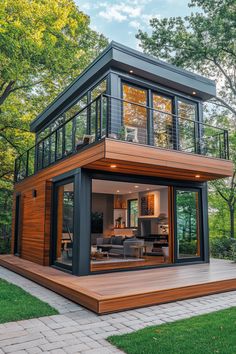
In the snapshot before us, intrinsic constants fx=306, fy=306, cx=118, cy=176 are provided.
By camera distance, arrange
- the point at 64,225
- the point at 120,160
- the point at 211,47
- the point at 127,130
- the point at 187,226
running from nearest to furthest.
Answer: the point at 120,160 < the point at 127,130 < the point at 64,225 < the point at 187,226 < the point at 211,47

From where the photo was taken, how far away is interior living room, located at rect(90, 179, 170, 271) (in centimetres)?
1050

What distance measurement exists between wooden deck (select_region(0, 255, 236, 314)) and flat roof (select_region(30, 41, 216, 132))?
5.09 meters

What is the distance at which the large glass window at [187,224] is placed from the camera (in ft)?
29.0

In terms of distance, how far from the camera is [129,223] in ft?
48.3

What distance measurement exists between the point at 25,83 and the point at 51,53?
330cm

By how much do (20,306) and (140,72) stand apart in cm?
614

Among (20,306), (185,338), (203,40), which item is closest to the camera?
(185,338)

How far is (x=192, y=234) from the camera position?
910 centimetres

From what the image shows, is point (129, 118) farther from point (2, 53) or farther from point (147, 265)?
point (2, 53)

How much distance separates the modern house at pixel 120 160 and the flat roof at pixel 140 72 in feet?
0.09

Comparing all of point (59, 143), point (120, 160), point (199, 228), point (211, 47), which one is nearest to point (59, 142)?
point (59, 143)

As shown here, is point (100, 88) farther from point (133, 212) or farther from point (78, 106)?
point (133, 212)

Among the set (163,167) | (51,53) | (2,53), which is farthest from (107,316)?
(51,53)

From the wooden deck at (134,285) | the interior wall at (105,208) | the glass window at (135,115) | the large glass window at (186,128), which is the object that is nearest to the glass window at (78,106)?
the glass window at (135,115)
